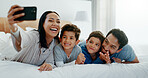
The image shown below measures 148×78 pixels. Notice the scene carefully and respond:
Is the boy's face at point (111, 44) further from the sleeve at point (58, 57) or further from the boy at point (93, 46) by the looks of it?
the sleeve at point (58, 57)

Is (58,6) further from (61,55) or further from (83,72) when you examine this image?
(83,72)

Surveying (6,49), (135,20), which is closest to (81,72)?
(6,49)

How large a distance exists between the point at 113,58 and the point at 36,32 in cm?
70

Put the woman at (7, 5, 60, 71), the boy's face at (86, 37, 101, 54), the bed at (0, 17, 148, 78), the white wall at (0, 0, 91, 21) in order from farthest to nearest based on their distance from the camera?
the white wall at (0, 0, 91, 21) < the boy's face at (86, 37, 101, 54) < the woman at (7, 5, 60, 71) < the bed at (0, 17, 148, 78)

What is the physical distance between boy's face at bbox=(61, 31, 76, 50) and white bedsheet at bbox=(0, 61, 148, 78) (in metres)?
0.28

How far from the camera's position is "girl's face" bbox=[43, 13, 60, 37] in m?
1.14

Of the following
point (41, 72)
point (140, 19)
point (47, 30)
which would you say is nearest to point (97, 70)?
point (41, 72)

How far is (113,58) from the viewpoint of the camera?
52.7 inches

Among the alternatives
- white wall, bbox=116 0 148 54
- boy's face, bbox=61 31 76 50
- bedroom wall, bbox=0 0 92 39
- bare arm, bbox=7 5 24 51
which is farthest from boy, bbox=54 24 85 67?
bedroom wall, bbox=0 0 92 39

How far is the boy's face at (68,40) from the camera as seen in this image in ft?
3.96

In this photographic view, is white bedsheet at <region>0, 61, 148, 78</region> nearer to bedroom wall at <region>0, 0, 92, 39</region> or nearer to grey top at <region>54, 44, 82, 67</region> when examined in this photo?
grey top at <region>54, 44, 82, 67</region>

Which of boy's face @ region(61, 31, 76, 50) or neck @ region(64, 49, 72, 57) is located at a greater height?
boy's face @ region(61, 31, 76, 50)

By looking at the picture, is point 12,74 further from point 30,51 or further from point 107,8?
point 107,8

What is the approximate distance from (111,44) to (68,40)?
343mm
